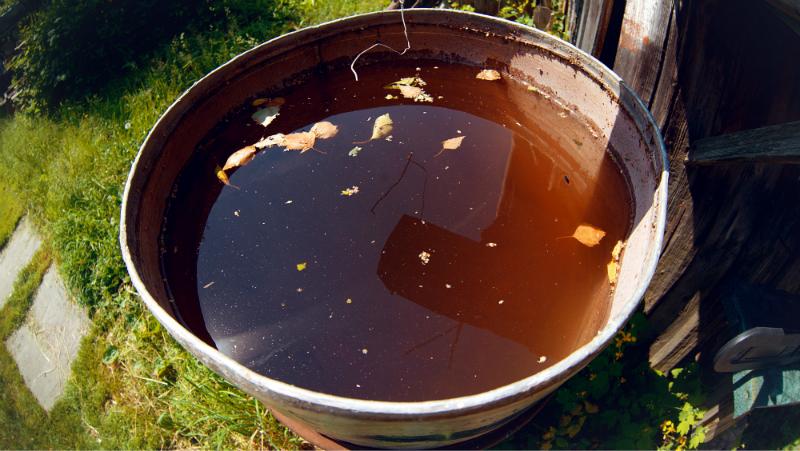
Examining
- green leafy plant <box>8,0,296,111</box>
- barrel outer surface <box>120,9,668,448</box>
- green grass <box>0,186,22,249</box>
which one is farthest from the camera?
green leafy plant <box>8,0,296,111</box>

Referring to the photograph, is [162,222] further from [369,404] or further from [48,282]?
[48,282]

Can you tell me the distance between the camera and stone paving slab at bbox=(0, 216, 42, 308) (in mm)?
3126

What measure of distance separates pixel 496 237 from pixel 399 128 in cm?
66

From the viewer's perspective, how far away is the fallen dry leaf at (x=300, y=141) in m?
2.11

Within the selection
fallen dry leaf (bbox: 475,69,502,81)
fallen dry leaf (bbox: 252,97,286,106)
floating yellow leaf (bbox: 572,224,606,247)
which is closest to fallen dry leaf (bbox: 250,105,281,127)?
fallen dry leaf (bbox: 252,97,286,106)

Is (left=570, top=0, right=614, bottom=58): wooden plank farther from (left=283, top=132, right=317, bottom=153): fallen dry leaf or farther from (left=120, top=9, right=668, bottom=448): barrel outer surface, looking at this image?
(left=283, top=132, right=317, bottom=153): fallen dry leaf

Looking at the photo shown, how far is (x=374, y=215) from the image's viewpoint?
1832mm

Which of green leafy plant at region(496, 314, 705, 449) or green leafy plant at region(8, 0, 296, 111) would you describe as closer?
green leafy plant at region(496, 314, 705, 449)

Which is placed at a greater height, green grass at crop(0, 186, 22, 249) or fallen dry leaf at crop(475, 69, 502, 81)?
fallen dry leaf at crop(475, 69, 502, 81)

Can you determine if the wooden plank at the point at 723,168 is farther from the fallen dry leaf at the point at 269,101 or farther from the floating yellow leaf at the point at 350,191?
the fallen dry leaf at the point at 269,101

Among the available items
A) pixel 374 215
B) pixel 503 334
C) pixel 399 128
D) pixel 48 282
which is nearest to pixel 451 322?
pixel 503 334

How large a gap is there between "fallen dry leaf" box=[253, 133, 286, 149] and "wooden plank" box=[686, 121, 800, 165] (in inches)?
57.1

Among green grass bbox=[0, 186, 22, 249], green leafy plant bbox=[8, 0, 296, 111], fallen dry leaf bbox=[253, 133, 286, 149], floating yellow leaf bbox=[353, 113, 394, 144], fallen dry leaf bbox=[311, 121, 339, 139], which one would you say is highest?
green leafy plant bbox=[8, 0, 296, 111]

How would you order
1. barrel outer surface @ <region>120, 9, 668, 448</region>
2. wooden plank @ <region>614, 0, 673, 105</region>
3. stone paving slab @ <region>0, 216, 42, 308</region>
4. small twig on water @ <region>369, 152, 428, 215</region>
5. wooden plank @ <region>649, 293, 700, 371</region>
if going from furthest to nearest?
stone paving slab @ <region>0, 216, 42, 308</region>, wooden plank @ <region>649, 293, 700, 371</region>, small twig on water @ <region>369, 152, 428, 215</region>, wooden plank @ <region>614, 0, 673, 105</region>, barrel outer surface @ <region>120, 9, 668, 448</region>
